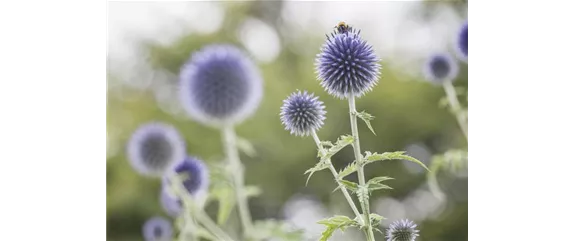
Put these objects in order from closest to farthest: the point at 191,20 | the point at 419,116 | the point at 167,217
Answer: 1. the point at 167,217
2. the point at 191,20
3. the point at 419,116

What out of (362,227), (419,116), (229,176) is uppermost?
(419,116)

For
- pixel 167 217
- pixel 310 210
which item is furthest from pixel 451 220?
pixel 167 217

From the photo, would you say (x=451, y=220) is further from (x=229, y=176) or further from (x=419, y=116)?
(x=229, y=176)

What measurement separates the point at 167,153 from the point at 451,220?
6.49 ft

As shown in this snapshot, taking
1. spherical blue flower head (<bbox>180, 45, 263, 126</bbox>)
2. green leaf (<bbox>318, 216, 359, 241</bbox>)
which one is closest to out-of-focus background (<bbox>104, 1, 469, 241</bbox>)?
spherical blue flower head (<bbox>180, 45, 263, 126</bbox>)

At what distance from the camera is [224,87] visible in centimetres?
237

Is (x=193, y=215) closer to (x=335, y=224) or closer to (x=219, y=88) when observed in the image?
(x=219, y=88)

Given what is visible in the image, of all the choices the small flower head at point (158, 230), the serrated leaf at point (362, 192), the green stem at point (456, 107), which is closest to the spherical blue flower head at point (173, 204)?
the small flower head at point (158, 230)

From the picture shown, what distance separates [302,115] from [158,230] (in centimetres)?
123

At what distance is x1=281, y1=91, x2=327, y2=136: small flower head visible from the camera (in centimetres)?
201

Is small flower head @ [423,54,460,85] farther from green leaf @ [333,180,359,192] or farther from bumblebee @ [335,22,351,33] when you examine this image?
green leaf @ [333,180,359,192]

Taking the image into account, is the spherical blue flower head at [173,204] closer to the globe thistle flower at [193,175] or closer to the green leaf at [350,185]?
the globe thistle flower at [193,175]

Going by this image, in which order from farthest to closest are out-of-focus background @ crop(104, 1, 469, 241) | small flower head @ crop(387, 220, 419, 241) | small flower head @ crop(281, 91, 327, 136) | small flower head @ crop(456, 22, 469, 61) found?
1. out-of-focus background @ crop(104, 1, 469, 241)
2. small flower head @ crop(456, 22, 469, 61)
3. small flower head @ crop(281, 91, 327, 136)
4. small flower head @ crop(387, 220, 419, 241)

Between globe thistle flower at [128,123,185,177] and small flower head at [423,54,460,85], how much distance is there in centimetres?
132
